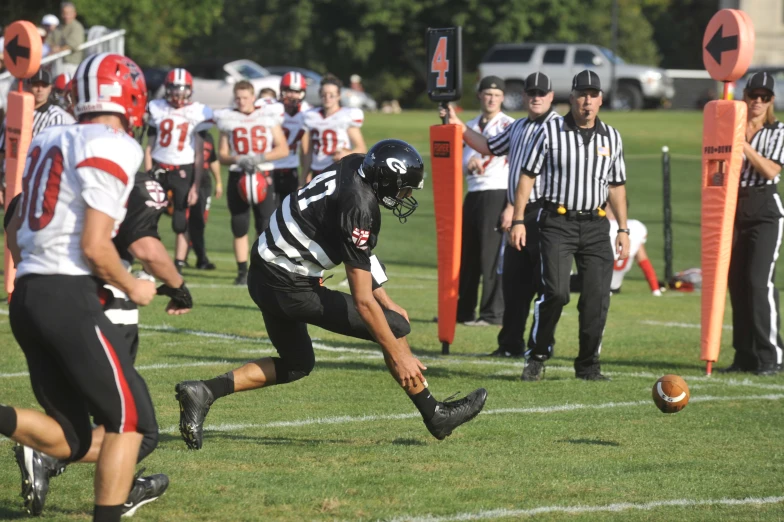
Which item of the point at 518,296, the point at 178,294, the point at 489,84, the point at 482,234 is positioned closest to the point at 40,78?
the point at 489,84

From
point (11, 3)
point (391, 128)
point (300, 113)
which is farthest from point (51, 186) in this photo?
point (11, 3)

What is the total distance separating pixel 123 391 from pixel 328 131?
896 centimetres

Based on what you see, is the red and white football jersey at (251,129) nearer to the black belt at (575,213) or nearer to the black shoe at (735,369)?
the black belt at (575,213)

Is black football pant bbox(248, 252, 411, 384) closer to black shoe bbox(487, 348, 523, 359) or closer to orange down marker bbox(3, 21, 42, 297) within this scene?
black shoe bbox(487, 348, 523, 359)

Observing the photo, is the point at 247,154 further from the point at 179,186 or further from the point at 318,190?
the point at 318,190

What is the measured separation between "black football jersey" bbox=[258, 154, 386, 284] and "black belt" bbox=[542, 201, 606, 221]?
215cm

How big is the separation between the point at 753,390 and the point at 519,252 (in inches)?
83.2

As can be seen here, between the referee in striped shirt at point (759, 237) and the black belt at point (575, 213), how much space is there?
4.64 ft

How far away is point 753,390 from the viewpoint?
8.34 metres

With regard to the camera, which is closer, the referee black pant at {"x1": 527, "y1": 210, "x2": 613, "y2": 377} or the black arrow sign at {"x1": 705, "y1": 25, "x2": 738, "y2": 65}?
the referee black pant at {"x1": 527, "y1": 210, "x2": 613, "y2": 377}

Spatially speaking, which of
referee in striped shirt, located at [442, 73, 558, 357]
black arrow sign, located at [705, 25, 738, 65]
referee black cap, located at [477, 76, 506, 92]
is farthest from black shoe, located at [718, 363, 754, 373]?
referee black cap, located at [477, 76, 506, 92]


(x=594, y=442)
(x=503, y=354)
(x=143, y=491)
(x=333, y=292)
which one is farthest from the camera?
(x=503, y=354)

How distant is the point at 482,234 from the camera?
1105 centimetres

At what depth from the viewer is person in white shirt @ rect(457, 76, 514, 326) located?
1098 cm
